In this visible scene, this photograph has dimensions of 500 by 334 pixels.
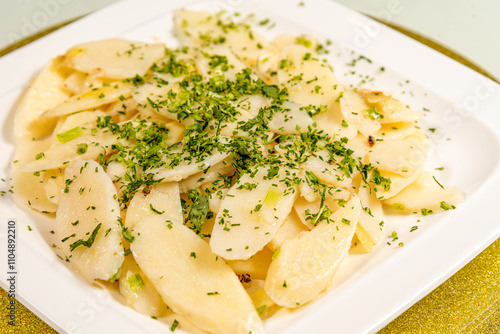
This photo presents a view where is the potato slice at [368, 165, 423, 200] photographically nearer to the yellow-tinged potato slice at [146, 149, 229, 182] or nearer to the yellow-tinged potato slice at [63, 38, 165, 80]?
the yellow-tinged potato slice at [146, 149, 229, 182]

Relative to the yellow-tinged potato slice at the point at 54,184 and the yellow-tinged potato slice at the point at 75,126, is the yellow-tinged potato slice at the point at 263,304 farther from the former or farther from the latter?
the yellow-tinged potato slice at the point at 75,126

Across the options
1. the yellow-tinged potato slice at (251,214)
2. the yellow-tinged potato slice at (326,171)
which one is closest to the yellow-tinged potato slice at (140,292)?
the yellow-tinged potato slice at (251,214)

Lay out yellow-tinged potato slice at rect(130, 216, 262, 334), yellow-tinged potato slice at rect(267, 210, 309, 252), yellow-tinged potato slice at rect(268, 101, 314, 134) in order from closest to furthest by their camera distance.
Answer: yellow-tinged potato slice at rect(130, 216, 262, 334), yellow-tinged potato slice at rect(267, 210, 309, 252), yellow-tinged potato slice at rect(268, 101, 314, 134)

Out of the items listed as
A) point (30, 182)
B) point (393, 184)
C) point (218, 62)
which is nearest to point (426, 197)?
point (393, 184)

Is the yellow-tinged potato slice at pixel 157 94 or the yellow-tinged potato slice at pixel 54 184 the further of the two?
the yellow-tinged potato slice at pixel 157 94

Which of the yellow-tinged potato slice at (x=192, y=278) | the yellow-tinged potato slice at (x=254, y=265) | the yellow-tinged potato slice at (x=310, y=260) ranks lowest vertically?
the yellow-tinged potato slice at (x=254, y=265)

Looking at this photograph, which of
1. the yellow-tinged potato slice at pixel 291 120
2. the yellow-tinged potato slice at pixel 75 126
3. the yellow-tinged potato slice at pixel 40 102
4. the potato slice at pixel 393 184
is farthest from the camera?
the yellow-tinged potato slice at pixel 40 102

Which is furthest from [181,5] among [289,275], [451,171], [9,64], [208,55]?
[289,275]

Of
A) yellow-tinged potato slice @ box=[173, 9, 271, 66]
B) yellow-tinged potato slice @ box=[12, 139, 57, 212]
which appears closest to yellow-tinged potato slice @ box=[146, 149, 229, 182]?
yellow-tinged potato slice @ box=[12, 139, 57, 212]
